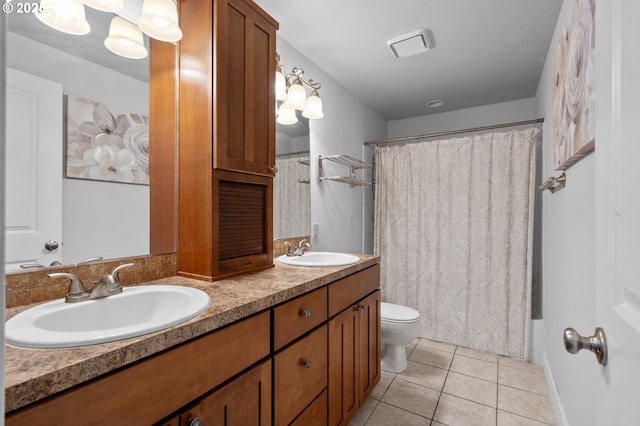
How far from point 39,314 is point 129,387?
374mm

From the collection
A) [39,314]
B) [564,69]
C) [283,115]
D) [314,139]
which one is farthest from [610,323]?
[314,139]

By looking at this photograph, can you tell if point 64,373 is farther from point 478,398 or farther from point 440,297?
point 440,297

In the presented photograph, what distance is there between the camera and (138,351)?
64 cm

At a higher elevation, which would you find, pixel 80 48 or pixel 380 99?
pixel 380 99

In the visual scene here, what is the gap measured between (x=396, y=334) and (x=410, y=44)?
2022mm

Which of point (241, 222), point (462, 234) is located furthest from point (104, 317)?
point (462, 234)

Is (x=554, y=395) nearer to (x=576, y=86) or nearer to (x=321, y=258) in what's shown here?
(x=321, y=258)

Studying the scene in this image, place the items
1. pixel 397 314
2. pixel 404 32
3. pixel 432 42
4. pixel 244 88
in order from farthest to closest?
1. pixel 397 314
2. pixel 432 42
3. pixel 404 32
4. pixel 244 88

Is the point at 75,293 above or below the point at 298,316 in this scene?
above

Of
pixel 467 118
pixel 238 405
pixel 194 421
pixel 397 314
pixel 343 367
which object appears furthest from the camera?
pixel 467 118

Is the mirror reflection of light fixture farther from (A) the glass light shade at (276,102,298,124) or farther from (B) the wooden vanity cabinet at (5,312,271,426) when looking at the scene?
(B) the wooden vanity cabinet at (5,312,271,426)

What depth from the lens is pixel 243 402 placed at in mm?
903

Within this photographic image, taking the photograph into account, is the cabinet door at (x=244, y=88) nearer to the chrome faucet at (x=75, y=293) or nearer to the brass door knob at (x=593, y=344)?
the chrome faucet at (x=75, y=293)

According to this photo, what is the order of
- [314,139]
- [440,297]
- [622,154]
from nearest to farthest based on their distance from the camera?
[622,154] → [314,139] → [440,297]
